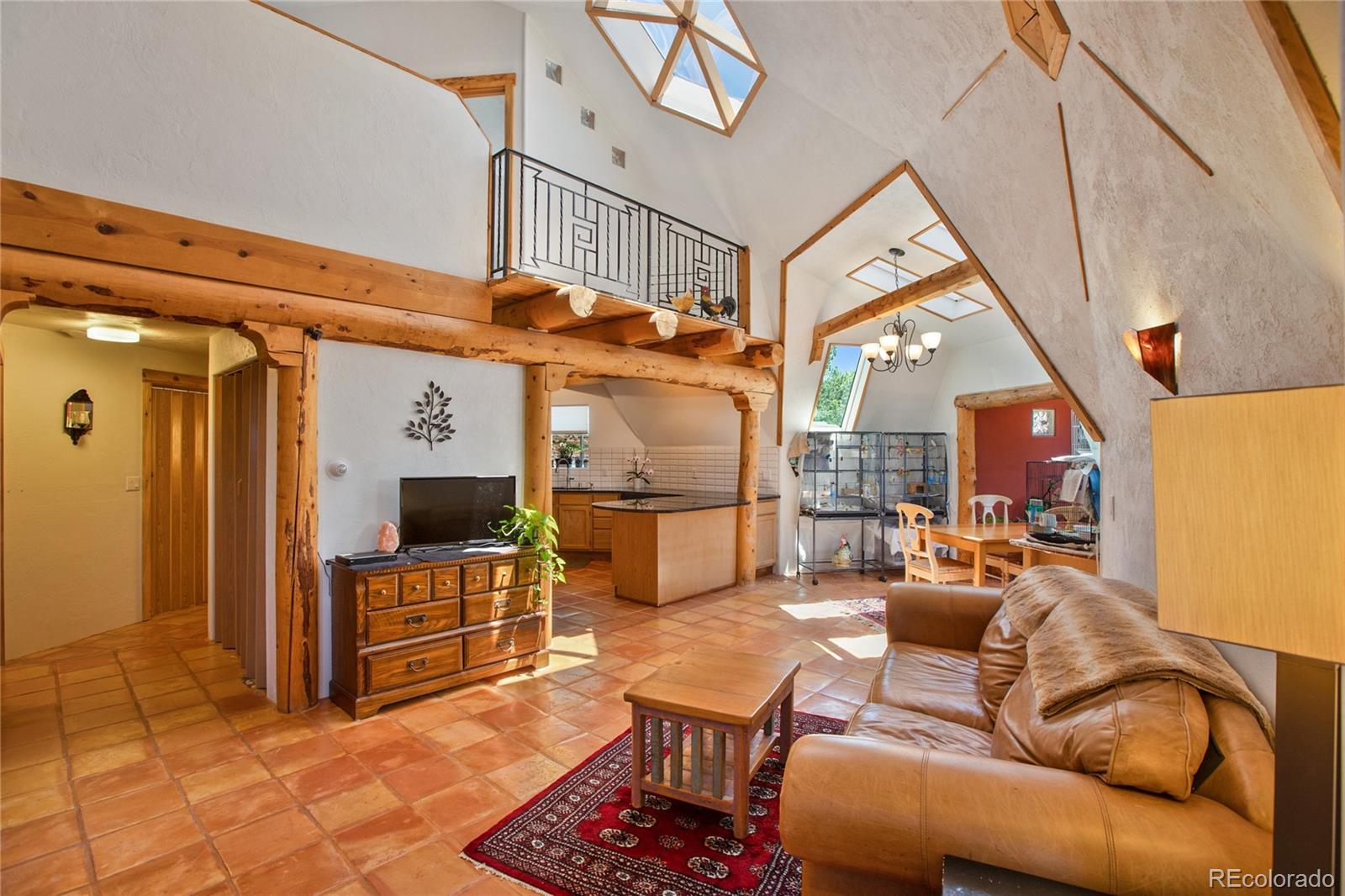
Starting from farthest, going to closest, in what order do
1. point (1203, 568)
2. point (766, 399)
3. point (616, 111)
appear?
point (766, 399) < point (616, 111) < point (1203, 568)

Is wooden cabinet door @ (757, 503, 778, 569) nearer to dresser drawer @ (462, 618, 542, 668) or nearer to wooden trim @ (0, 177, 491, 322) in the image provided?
dresser drawer @ (462, 618, 542, 668)

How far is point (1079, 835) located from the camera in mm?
1149

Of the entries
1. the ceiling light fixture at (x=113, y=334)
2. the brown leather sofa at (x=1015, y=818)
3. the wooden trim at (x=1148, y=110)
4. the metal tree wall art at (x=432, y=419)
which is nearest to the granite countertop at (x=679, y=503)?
the metal tree wall art at (x=432, y=419)

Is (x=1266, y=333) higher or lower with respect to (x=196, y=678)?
higher

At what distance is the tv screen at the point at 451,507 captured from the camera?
3.66 metres

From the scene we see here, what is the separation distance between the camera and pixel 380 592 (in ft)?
10.4

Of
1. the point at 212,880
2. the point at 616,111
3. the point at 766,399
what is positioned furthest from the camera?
the point at 766,399

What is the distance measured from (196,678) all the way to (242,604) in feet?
1.58

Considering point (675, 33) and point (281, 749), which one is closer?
point (281, 749)

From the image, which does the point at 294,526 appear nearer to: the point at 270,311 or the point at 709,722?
the point at 270,311

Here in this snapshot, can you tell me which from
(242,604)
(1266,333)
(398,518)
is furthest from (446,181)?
(1266,333)

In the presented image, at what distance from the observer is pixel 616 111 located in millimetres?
5934

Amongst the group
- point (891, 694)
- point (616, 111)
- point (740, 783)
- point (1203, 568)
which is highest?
point (616, 111)

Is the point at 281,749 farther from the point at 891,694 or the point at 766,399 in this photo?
the point at 766,399
